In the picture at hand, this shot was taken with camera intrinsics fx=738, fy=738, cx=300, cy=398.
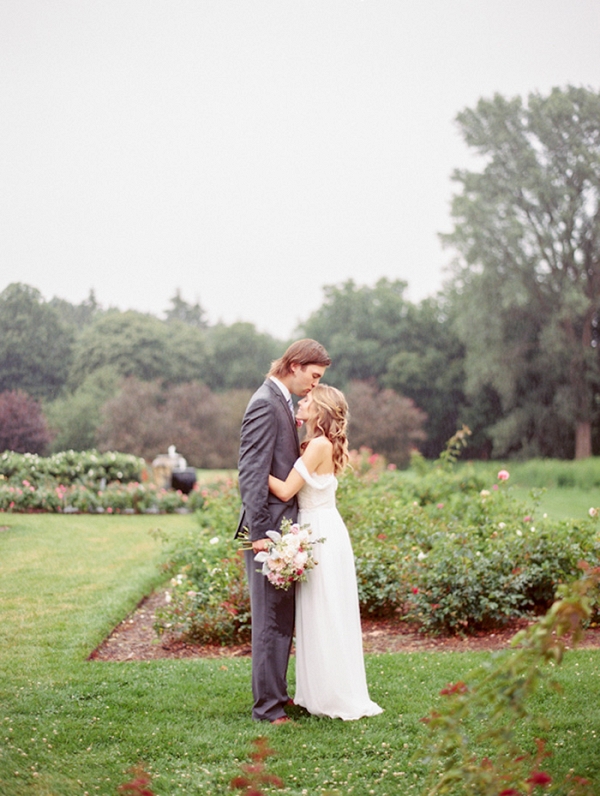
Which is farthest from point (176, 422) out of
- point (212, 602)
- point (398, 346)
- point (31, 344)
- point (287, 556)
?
point (287, 556)

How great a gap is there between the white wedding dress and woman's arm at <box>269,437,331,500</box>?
33 mm

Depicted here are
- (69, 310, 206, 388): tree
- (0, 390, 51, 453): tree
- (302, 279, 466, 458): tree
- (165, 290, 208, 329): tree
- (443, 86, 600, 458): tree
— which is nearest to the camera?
(0, 390, 51, 453): tree

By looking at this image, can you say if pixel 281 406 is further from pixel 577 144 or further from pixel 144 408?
pixel 577 144

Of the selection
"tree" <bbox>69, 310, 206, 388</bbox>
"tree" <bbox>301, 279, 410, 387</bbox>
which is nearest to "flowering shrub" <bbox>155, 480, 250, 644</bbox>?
"tree" <bbox>69, 310, 206, 388</bbox>

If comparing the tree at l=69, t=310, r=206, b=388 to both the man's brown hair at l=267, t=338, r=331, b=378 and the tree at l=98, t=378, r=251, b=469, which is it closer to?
the tree at l=98, t=378, r=251, b=469

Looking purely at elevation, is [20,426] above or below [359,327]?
below

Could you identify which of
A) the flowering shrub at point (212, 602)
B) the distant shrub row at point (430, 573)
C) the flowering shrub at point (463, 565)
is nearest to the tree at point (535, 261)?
the flowering shrub at point (463, 565)

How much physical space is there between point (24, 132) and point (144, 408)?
32.6 ft

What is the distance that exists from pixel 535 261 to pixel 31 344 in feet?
55.4

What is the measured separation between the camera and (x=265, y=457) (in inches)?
140

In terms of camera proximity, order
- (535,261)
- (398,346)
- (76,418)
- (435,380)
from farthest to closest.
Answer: (398,346)
(435,380)
(535,261)
(76,418)

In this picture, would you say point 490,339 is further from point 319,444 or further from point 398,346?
point 319,444

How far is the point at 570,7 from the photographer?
12.6m

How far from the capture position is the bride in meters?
3.59
